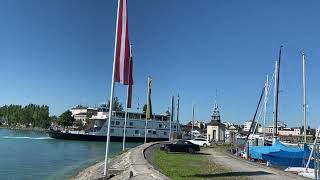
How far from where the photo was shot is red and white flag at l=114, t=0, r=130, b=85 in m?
20.1

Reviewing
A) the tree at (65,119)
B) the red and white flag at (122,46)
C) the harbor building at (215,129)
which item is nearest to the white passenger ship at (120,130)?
the harbor building at (215,129)

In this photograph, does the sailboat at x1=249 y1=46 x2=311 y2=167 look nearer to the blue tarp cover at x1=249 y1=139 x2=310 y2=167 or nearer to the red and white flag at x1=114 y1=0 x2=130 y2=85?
the blue tarp cover at x1=249 y1=139 x2=310 y2=167

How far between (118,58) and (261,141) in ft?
134

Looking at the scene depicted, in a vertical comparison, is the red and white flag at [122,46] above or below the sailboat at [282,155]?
above

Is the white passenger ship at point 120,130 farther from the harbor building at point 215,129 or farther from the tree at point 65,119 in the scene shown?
the tree at point 65,119

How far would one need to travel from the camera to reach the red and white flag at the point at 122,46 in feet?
66.1

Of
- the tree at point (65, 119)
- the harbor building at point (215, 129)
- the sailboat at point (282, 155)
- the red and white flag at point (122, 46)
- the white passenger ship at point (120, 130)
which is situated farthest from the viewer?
the tree at point (65, 119)

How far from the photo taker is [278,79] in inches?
2483

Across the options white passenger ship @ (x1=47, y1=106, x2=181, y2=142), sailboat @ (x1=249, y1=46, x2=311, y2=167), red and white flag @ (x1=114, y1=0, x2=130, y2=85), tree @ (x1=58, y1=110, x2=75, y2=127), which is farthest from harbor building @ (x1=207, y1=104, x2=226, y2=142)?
tree @ (x1=58, y1=110, x2=75, y2=127)

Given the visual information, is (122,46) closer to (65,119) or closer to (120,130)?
(120,130)

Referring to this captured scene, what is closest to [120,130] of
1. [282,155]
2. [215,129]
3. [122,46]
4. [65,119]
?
[215,129]

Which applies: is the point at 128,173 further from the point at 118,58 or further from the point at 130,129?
the point at 130,129

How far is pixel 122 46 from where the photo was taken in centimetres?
2023

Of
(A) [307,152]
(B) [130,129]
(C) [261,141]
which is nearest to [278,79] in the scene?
(C) [261,141]
